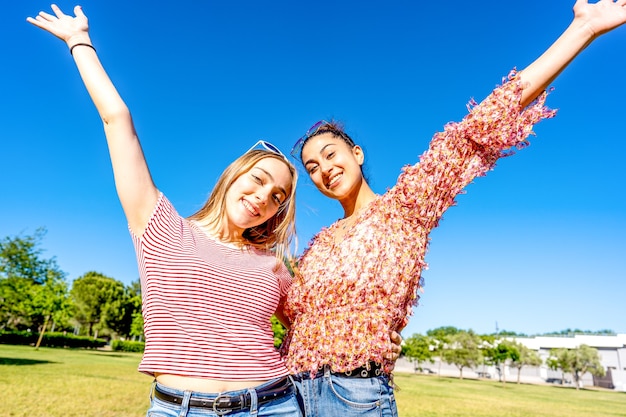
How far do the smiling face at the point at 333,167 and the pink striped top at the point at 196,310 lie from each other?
1.02 meters

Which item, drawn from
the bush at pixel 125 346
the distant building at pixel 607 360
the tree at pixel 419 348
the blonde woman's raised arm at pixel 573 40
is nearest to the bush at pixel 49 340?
the bush at pixel 125 346

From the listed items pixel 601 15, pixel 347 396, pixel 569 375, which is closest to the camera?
pixel 347 396

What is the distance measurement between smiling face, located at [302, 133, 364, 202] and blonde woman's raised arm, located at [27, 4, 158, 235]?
1251 mm

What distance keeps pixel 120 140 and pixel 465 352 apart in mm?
55055

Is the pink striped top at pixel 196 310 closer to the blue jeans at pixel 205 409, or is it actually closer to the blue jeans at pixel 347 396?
the blue jeans at pixel 205 409

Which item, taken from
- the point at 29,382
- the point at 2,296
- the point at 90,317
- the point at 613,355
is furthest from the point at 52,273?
the point at 613,355

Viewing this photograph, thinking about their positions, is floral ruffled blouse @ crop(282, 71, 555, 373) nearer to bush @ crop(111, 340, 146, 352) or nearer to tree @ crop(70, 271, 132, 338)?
bush @ crop(111, 340, 146, 352)

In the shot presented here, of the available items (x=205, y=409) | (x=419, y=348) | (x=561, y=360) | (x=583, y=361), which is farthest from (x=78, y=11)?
(x=583, y=361)

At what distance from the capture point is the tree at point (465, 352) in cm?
5112

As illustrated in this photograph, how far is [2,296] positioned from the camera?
902 inches

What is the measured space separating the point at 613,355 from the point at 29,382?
64618 mm

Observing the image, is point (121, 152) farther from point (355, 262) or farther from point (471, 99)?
point (471, 99)

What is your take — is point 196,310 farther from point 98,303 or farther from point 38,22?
point 98,303

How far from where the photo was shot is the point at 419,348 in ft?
177
